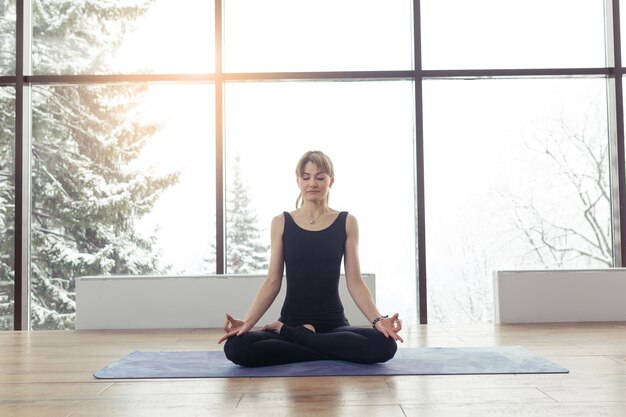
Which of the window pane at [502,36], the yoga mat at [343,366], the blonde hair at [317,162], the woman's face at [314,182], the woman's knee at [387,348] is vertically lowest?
the yoga mat at [343,366]

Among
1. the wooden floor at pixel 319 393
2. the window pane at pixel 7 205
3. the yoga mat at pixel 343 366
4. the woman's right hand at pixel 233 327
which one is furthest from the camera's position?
the window pane at pixel 7 205

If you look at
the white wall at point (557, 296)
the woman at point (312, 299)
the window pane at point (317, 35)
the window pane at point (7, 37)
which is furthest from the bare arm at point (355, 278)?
the window pane at point (7, 37)

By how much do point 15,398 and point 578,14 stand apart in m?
4.91

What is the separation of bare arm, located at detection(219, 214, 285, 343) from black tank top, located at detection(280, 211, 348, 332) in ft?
0.11

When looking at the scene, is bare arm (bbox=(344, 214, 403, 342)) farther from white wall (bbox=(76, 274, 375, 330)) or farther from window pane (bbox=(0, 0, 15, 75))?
window pane (bbox=(0, 0, 15, 75))

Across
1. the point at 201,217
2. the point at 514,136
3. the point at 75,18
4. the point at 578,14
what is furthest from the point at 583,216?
the point at 75,18

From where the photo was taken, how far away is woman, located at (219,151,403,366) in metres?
3.02

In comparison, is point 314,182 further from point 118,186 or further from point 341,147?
point 118,186

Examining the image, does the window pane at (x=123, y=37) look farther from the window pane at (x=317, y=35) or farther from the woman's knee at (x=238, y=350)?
the woman's knee at (x=238, y=350)

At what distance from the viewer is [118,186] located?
549 cm

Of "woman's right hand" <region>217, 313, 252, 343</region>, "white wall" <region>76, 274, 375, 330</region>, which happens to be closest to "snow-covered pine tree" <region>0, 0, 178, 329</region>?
"white wall" <region>76, 274, 375, 330</region>

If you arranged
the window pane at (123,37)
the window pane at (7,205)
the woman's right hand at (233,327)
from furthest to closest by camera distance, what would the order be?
the window pane at (123,37)
the window pane at (7,205)
the woman's right hand at (233,327)

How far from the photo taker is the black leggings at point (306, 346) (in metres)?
3.01

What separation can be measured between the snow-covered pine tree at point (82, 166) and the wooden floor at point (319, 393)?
1.84 meters
